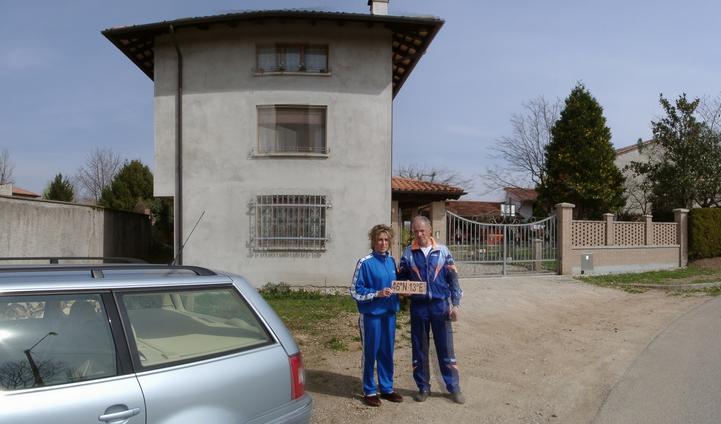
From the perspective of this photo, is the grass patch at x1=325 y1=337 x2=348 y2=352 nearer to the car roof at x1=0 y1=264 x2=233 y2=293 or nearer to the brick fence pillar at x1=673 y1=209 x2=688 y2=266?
→ the car roof at x1=0 y1=264 x2=233 y2=293

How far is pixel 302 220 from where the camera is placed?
40.1 feet

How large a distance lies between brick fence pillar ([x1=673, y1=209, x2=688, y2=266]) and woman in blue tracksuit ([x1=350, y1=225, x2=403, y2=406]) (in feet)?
61.1

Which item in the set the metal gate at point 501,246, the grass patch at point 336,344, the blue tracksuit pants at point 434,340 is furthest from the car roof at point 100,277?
the metal gate at point 501,246

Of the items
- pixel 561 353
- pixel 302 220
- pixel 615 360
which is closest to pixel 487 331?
pixel 561 353

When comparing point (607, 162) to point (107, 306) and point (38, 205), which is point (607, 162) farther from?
point (107, 306)

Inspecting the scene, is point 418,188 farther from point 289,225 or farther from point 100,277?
point 100,277

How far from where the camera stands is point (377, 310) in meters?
4.93

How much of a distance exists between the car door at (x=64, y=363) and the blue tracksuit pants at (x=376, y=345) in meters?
2.62

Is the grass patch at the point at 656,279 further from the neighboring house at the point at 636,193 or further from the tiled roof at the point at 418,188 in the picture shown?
the neighboring house at the point at 636,193

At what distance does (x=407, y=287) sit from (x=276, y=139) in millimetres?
8330

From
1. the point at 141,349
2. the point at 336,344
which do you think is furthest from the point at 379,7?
the point at 141,349

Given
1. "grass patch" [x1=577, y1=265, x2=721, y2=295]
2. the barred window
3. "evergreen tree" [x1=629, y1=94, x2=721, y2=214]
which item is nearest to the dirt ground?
"grass patch" [x1=577, y1=265, x2=721, y2=295]

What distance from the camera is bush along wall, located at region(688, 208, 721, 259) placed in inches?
787

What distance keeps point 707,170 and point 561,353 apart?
19.8m
